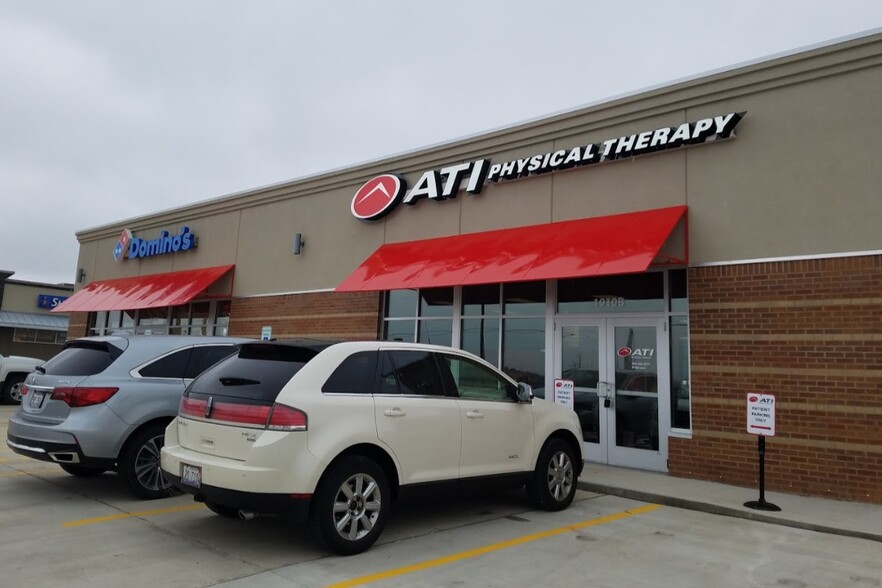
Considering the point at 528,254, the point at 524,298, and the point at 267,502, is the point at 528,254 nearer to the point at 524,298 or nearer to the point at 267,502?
the point at 524,298

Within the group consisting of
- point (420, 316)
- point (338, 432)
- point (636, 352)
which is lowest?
point (338, 432)

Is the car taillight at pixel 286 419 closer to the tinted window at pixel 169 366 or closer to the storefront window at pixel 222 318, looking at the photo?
the tinted window at pixel 169 366

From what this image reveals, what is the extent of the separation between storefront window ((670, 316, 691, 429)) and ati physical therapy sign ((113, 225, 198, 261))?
46.1ft

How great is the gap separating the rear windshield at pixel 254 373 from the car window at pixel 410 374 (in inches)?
28.8

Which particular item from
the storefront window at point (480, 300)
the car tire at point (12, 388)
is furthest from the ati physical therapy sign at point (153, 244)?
the storefront window at point (480, 300)

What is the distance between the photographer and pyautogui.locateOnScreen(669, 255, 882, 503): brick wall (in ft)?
26.2

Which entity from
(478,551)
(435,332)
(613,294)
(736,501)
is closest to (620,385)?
(613,294)

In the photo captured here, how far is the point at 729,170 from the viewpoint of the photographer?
9.34 metres

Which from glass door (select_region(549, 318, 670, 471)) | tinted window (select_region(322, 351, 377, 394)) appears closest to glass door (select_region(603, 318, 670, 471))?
glass door (select_region(549, 318, 670, 471))

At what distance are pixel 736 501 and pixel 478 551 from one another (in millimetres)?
3840

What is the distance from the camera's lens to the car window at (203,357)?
781cm

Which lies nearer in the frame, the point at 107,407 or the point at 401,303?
the point at 107,407

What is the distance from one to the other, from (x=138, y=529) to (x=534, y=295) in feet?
23.9

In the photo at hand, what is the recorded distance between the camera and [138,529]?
5996 mm
